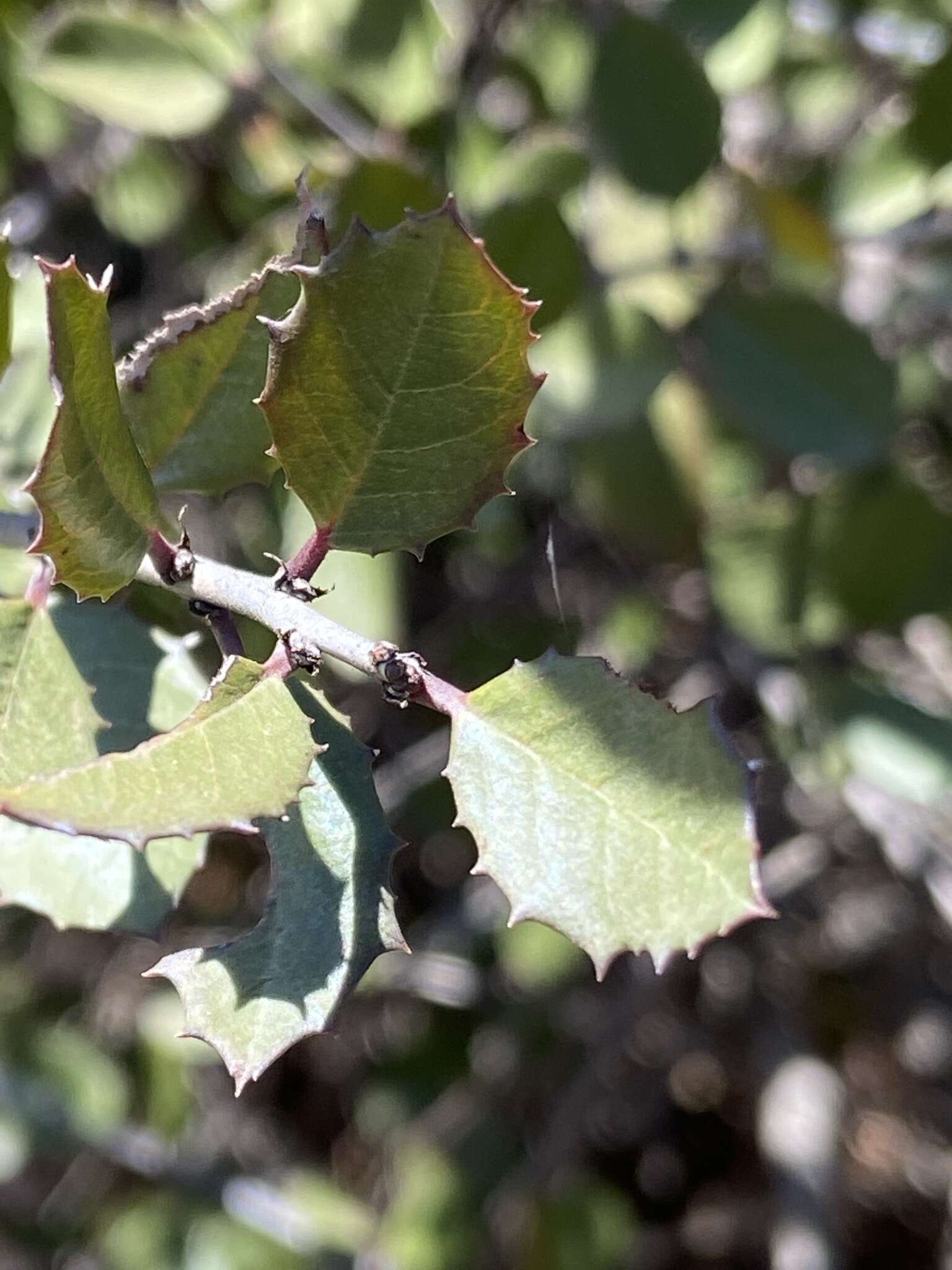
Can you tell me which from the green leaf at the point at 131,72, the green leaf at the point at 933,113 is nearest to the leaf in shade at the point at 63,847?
the green leaf at the point at 131,72

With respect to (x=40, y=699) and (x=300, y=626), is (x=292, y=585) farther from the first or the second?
(x=40, y=699)

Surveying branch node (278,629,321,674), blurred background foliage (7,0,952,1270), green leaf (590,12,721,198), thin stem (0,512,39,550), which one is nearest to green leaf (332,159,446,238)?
blurred background foliage (7,0,952,1270)

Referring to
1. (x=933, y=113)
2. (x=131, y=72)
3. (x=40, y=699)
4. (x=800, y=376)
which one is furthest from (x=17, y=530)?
(x=933, y=113)

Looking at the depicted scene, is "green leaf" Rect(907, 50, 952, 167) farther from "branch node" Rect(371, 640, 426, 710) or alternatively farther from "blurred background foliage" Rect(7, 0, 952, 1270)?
"branch node" Rect(371, 640, 426, 710)

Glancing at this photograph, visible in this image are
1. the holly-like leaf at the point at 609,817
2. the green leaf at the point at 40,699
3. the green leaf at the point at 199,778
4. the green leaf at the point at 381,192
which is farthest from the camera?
the green leaf at the point at 381,192

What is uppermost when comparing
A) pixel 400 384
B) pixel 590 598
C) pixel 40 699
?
pixel 400 384

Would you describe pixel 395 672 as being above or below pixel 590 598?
above

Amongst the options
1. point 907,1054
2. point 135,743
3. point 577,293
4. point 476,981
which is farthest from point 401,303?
point 907,1054

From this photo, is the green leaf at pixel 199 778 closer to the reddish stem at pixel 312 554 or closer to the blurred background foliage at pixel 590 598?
the reddish stem at pixel 312 554
